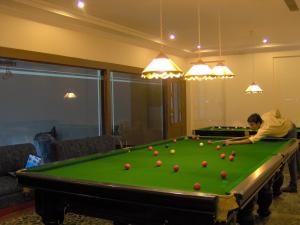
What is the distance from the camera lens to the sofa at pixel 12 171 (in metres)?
4.03

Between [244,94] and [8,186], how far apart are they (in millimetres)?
6650

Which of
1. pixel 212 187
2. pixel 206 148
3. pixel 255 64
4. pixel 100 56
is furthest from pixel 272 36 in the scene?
pixel 212 187

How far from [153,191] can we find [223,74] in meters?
2.61

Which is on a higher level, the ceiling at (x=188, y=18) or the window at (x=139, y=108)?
the ceiling at (x=188, y=18)

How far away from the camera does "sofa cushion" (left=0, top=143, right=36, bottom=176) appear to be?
4.58 metres

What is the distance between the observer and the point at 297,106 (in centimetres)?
866

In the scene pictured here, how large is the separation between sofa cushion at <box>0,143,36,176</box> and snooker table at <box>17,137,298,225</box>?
158 cm

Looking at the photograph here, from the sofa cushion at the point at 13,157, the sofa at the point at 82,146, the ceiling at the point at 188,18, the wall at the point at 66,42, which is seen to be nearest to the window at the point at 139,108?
the wall at the point at 66,42

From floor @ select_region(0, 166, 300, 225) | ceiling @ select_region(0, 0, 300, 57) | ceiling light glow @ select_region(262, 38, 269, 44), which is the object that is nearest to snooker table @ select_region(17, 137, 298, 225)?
floor @ select_region(0, 166, 300, 225)

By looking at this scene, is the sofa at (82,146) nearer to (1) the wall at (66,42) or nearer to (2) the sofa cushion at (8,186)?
(2) the sofa cushion at (8,186)

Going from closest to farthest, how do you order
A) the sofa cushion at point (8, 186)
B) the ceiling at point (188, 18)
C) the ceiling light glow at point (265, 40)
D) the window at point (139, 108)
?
1. the sofa cushion at point (8, 186)
2. the ceiling at point (188, 18)
3. the ceiling light glow at point (265, 40)
4. the window at point (139, 108)

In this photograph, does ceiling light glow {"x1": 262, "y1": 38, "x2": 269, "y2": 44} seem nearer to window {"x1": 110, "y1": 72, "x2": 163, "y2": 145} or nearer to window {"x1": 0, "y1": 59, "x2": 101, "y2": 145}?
window {"x1": 110, "y1": 72, "x2": 163, "y2": 145}

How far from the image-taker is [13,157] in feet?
15.4

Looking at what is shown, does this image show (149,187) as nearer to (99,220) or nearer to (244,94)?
(99,220)
